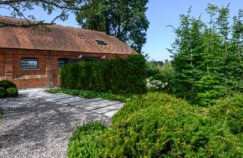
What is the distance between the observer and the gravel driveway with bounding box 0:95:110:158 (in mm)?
3910

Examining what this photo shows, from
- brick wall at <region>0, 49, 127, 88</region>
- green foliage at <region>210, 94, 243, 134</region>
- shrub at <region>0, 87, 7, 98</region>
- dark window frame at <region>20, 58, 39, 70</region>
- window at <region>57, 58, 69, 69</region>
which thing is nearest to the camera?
green foliage at <region>210, 94, 243, 134</region>

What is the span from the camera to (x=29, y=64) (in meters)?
18.0

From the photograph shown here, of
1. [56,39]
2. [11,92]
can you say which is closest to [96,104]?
[11,92]

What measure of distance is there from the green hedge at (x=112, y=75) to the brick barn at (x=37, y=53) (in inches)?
A: 195

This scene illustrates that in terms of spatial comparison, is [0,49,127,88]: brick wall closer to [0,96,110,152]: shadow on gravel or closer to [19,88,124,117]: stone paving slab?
[19,88,124,117]: stone paving slab

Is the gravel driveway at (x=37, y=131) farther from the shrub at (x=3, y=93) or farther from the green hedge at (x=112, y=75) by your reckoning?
the shrub at (x=3, y=93)

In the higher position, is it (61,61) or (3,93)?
(61,61)

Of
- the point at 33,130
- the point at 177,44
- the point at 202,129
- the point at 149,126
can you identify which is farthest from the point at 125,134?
the point at 177,44

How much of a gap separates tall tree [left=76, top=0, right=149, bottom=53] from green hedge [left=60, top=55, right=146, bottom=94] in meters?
19.5

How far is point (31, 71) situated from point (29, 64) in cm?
69

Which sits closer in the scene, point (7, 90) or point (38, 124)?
point (38, 124)

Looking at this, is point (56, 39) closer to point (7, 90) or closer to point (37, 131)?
point (7, 90)

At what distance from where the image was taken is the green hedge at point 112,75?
1045cm

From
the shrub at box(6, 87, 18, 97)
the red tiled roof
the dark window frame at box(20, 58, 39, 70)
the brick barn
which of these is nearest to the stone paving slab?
the shrub at box(6, 87, 18, 97)
